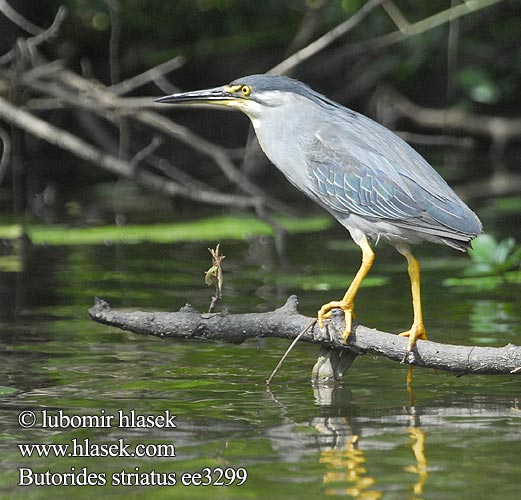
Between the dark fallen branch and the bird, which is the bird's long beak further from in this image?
the dark fallen branch

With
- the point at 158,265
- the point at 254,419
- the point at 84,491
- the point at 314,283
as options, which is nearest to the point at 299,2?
the point at 158,265

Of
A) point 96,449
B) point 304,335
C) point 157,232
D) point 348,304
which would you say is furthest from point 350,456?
point 157,232

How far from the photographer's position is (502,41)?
15.3m

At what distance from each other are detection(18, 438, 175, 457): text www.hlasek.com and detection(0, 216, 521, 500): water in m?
0.03

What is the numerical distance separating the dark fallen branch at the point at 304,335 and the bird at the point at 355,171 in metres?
0.20

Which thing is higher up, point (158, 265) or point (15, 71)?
point (15, 71)

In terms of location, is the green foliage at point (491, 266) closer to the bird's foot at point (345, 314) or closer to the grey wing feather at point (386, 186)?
the grey wing feather at point (386, 186)

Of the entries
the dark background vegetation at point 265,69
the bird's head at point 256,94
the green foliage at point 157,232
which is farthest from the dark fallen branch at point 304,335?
the dark background vegetation at point 265,69

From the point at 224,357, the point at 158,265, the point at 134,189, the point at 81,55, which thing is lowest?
the point at 224,357

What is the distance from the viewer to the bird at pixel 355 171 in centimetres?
550

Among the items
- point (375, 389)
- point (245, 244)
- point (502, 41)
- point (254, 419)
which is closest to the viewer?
point (254, 419)

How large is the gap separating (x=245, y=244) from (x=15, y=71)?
2274mm

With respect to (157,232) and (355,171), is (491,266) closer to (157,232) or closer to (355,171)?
(355,171)

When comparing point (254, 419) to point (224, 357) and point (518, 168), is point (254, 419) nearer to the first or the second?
point (224, 357)
